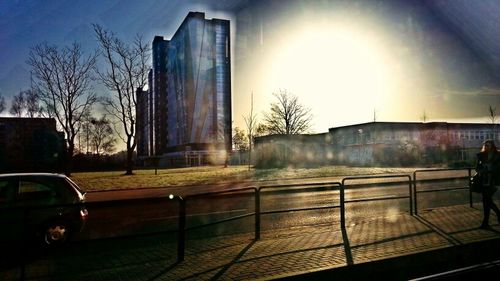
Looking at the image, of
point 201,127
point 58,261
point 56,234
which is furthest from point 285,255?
point 201,127

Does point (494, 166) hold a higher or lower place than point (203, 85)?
lower

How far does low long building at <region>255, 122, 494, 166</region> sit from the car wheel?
3916 centimetres

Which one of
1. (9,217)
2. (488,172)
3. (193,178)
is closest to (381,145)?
(193,178)

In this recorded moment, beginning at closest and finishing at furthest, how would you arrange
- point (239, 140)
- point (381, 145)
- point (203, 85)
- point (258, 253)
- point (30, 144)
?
point (258, 253), point (30, 144), point (381, 145), point (239, 140), point (203, 85)

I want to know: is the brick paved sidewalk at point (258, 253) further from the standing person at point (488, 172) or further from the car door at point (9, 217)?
the car door at point (9, 217)

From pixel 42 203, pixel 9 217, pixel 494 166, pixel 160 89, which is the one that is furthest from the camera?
pixel 160 89

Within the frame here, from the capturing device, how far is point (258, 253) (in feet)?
20.5

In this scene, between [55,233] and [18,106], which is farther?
[18,106]

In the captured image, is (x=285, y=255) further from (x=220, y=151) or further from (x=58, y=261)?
(x=220, y=151)

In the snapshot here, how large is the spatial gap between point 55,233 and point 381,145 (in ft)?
166

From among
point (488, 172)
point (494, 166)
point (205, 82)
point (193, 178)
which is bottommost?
point (193, 178)

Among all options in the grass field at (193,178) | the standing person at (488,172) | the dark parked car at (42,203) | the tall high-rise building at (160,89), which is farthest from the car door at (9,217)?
the tall high-rise building at (160,89)

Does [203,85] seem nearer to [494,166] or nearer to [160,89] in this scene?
[160,89]

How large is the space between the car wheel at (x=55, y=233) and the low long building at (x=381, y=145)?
39161mm
